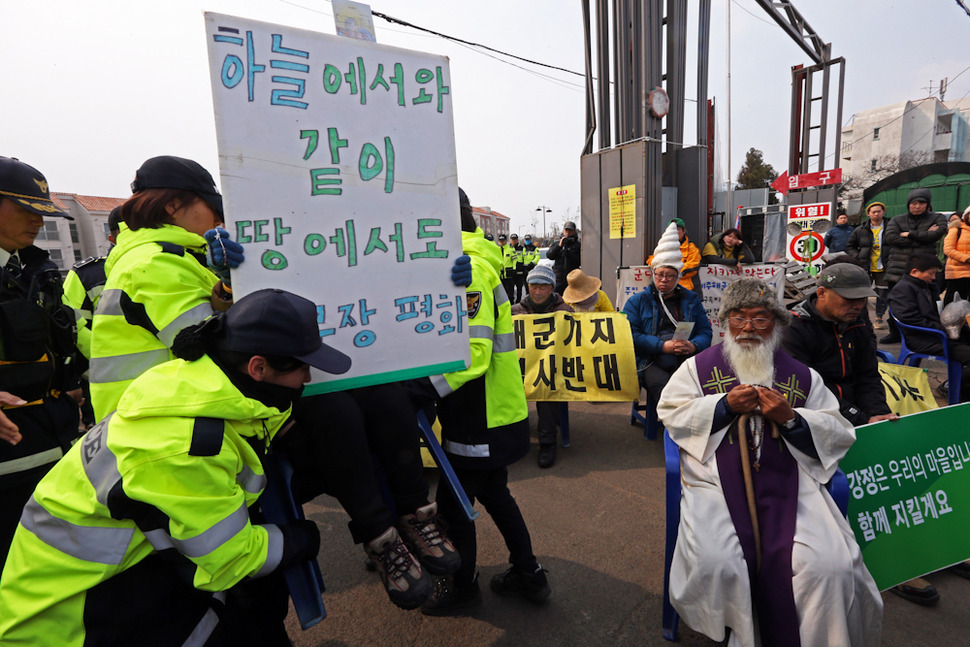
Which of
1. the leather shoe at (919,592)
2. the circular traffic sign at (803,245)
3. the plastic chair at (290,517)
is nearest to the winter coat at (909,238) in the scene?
the circular traffic sign at (803,245)

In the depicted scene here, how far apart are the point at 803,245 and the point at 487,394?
10.3 m

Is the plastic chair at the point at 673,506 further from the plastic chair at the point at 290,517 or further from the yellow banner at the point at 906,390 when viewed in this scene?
the yellow banner at the point at 906,390

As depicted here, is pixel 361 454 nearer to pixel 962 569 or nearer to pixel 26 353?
pixel 26 353

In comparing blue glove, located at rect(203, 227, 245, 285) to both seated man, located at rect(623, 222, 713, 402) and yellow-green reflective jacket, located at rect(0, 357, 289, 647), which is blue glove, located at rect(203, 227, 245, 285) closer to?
yellow-green reflective jacket, located at rect(0, 357, 289, 647)

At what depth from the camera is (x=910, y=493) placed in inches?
94.4

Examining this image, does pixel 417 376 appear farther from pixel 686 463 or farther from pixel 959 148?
pixel 959 148

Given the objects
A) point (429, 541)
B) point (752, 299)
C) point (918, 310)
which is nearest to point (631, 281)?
point (918, 310)

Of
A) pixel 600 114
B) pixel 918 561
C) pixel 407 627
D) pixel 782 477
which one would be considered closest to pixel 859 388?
pixel 918 561

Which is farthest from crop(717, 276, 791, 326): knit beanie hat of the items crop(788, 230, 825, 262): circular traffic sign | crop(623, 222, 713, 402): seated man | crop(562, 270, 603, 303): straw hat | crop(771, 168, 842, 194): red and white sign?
crop(771, 168, 842, 194): red and white sign

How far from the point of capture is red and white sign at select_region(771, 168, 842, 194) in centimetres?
1391

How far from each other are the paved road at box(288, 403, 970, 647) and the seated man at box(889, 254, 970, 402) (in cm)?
247

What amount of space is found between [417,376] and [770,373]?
1.66 meters

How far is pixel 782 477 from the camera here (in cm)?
211

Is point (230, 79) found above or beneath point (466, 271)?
above
